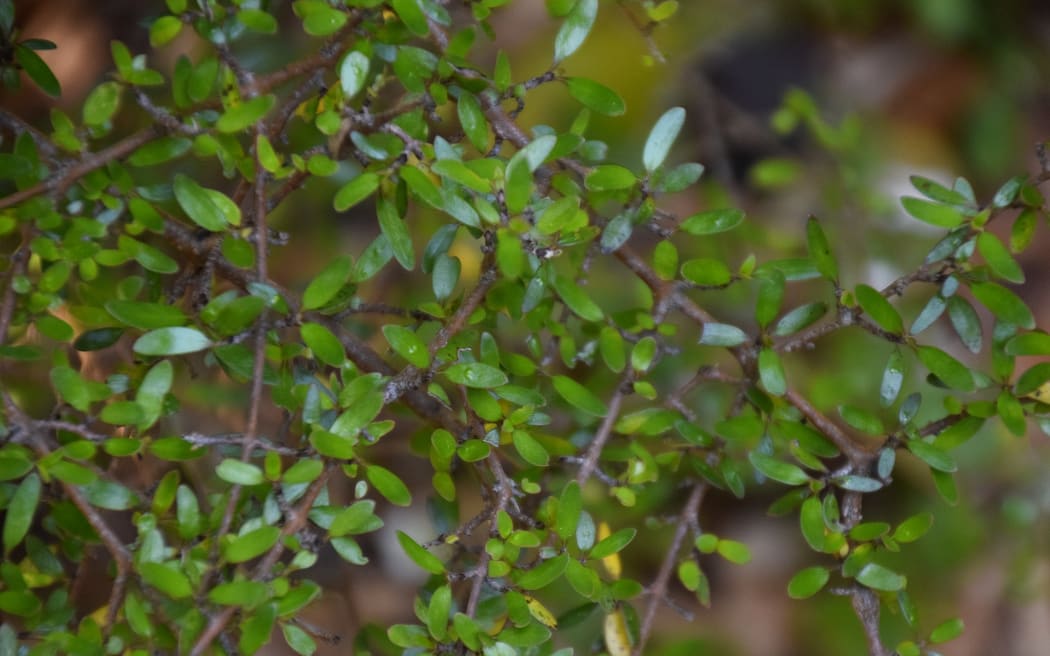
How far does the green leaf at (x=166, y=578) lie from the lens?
21.8 inches

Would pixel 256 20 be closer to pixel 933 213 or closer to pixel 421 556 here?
pixel 421 556

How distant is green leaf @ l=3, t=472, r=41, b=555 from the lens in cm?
61

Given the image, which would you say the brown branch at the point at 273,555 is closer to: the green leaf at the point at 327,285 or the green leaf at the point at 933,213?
the green leaf at the point at 327,285

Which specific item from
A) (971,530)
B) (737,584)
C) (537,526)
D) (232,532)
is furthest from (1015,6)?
(232,532)

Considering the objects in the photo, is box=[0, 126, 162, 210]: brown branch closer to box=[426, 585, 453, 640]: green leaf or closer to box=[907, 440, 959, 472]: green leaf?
box=[426, 585, 453, 640]: green leaf

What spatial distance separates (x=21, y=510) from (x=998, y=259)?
0.69 meters

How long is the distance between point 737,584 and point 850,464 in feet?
3.36

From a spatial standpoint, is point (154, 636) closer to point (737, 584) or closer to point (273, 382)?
point (273, 382)

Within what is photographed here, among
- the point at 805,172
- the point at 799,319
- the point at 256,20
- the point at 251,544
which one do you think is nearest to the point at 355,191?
the point at 256,20

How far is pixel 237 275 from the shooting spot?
2.47 feet

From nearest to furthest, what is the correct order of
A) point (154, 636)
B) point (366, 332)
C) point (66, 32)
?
point (154, 636), point (366, 332), point (66, 32)

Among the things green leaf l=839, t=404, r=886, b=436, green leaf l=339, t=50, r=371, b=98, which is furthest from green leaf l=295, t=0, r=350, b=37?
green leaf l=839, t=404, r=886, b=436

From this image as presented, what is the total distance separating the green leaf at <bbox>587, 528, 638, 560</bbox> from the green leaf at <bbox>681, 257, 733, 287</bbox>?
20 centimetres

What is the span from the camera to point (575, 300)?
0.69m
